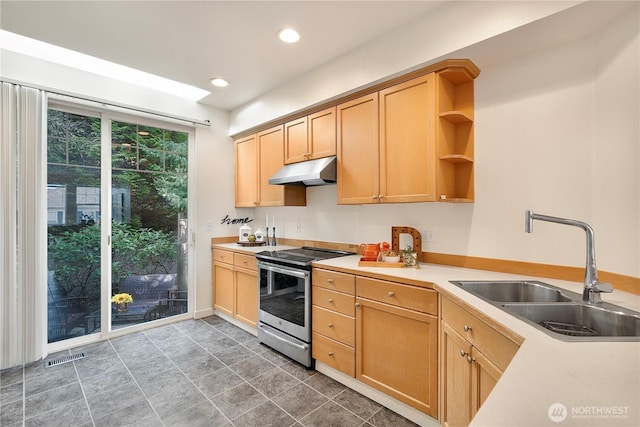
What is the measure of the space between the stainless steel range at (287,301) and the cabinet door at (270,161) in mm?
694

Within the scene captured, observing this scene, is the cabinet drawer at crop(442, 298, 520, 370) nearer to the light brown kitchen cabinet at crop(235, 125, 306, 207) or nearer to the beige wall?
the beige wall

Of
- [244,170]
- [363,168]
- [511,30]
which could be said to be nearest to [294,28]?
[363,168]

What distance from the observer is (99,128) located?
304 centimetres

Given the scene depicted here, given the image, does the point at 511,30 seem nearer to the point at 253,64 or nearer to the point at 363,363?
the point at 253,64

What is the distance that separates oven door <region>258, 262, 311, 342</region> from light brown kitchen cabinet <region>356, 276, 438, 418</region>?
0.53m

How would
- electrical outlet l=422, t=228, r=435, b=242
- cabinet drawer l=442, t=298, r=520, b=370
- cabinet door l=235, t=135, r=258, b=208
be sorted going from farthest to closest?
1. cabinet door l=235, t=135, r=258, b=208
2. electrical outlet l=422, t=228, r=435, b=242
3. cabinet drawer l=442, t=298, r=520, b=370

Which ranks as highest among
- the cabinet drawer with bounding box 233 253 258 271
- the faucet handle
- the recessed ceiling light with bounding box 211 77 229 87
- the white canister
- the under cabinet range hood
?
the recessed ceiling light with bounding box 211 77 229 87

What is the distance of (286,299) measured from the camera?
2.68 meters

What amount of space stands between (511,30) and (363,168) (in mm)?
1283

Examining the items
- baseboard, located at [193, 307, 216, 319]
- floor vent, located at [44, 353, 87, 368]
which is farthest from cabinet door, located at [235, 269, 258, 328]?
floor vent, located at [44, 353, 87, 368]

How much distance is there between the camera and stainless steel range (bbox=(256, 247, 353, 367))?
2.46 metres

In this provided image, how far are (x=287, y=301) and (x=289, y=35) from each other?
223cm

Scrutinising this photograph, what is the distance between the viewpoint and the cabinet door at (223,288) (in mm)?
3486

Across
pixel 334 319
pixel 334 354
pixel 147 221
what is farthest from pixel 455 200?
pixel 147 221
